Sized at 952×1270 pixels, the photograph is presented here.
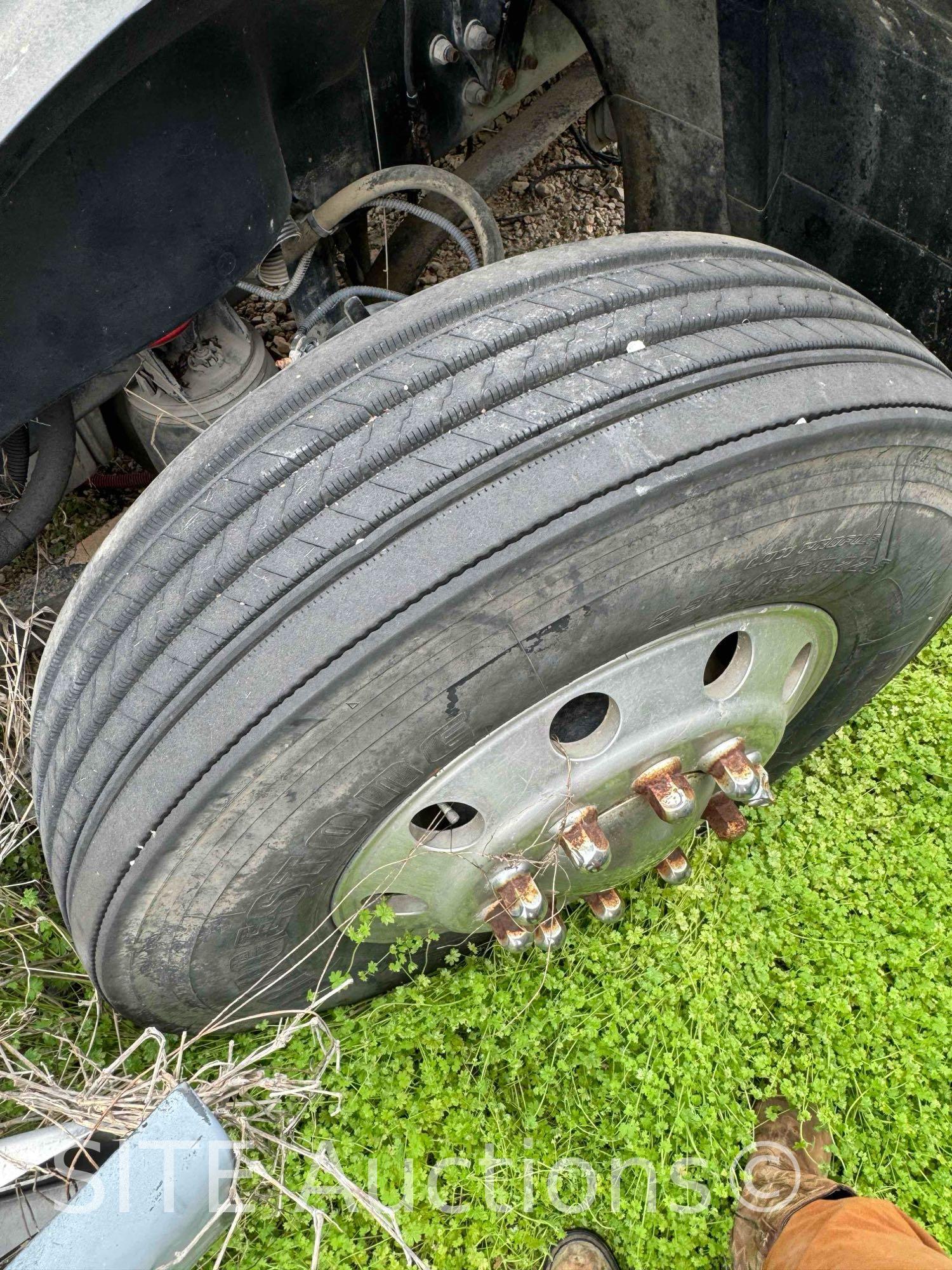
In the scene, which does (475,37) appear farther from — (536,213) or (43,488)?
(536,213)

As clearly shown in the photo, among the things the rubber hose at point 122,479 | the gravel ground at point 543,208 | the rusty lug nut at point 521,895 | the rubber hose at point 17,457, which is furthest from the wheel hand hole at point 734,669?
the gravel ground at point 543,208

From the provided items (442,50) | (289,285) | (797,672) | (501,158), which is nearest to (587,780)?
(797,672)

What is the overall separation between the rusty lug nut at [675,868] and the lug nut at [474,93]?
1622 mm

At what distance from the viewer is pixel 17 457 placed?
1.98 m

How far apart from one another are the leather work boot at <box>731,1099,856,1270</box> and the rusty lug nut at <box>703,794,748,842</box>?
0.60m

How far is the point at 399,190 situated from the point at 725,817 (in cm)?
141

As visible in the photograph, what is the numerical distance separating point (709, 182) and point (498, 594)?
1204mm

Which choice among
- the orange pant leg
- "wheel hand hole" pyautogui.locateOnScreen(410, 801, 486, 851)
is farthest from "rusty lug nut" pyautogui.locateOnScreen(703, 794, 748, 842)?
the orange pant leg

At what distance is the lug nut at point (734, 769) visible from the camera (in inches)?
65.2

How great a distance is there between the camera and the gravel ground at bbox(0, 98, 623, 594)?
3076mm

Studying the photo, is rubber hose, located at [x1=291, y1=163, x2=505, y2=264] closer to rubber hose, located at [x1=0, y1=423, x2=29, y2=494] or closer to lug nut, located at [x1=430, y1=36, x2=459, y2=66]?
lug nut, located at [x1=430, y1=36, x2=459, y2=66]

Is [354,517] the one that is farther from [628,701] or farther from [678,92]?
[678,92]

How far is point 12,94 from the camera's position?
100 centimetres

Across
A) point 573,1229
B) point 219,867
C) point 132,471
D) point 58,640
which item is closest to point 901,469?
point 219,867
